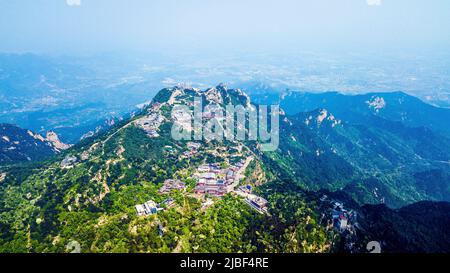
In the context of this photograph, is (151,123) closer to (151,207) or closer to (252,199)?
(151,207)

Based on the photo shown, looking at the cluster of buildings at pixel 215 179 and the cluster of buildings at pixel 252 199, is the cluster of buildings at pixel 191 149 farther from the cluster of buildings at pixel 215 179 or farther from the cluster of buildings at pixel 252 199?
the cluster of buildings at pixel 252 199

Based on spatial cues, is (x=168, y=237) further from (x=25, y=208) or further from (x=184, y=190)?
(x=25, y=208)

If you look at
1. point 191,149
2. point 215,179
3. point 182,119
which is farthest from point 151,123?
point 215,179

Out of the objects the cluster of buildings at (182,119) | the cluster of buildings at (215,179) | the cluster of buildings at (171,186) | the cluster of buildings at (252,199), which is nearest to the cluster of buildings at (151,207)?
the cluster of buildings at (171,186)

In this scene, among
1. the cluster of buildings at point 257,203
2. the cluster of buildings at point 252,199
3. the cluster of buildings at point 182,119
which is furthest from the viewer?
the cluster of buildings at point 182,119
